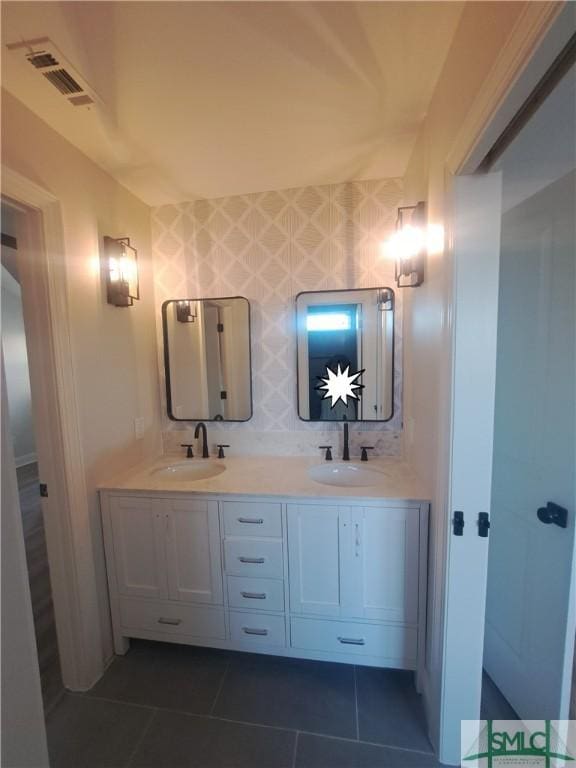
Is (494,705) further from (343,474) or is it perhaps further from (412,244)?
(412,244)

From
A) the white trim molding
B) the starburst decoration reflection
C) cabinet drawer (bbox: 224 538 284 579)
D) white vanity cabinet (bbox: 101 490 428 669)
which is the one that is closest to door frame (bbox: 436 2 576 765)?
the white trim molding

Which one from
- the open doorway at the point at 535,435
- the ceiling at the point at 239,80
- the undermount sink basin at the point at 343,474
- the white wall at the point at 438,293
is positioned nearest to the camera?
the white wall at the point at 438,293

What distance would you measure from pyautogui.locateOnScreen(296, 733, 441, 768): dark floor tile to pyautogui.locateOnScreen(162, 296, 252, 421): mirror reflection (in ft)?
5.00

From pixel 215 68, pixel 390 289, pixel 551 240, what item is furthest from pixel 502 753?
pixel 215 68

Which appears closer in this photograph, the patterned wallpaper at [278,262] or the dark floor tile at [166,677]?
the dark floor tile at [166,677]

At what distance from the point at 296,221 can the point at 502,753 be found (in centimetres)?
267

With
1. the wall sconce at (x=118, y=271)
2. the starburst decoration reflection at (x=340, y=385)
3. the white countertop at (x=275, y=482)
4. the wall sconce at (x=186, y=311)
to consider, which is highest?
the wall sconce at (x=118, y=271)

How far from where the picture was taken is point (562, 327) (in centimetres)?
116

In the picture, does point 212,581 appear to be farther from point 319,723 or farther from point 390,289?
point 390,289

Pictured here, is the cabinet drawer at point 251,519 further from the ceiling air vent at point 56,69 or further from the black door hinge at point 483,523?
the ceiling air vent at point 56,69

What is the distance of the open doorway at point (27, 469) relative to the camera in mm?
1438

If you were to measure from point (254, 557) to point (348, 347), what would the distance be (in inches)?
49.9

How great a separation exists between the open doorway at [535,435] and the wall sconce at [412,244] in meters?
0.32

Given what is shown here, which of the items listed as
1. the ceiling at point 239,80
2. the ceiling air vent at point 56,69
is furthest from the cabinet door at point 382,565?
the ceiling air vent at point 56,69
